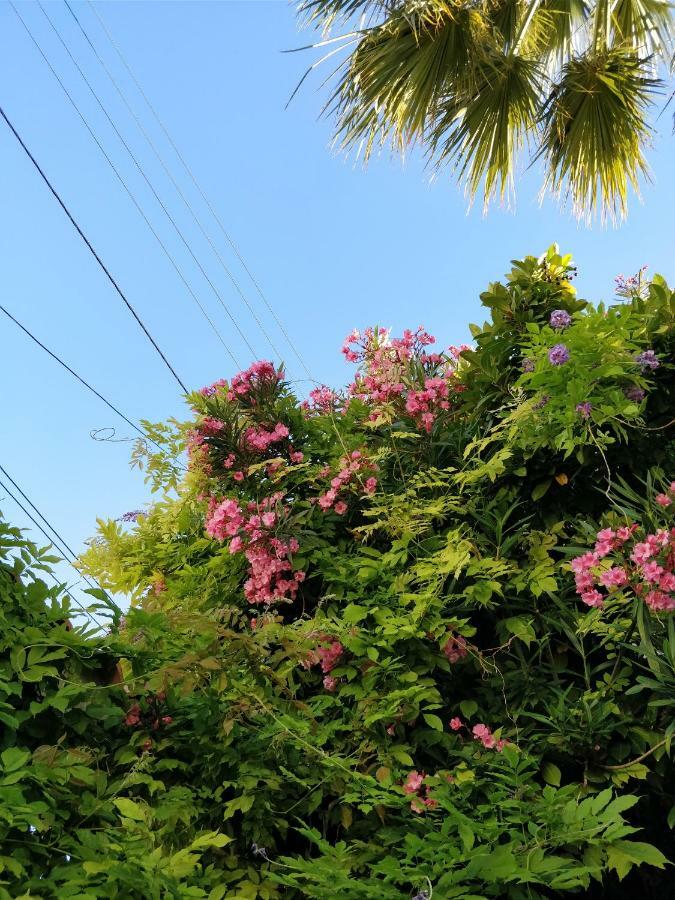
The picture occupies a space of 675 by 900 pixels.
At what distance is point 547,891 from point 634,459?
63.3 inches

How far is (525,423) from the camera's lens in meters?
3.30

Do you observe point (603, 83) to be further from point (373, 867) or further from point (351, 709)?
point (373, 867)

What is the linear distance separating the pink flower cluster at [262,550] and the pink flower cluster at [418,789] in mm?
983

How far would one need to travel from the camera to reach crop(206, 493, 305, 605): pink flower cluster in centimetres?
352

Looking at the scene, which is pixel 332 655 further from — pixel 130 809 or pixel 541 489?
pixel 130 809

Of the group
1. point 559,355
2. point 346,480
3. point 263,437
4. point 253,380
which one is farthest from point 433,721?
point 253,380

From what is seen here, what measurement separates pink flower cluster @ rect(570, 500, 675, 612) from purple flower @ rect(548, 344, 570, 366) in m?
0.62

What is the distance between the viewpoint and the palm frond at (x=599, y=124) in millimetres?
5648

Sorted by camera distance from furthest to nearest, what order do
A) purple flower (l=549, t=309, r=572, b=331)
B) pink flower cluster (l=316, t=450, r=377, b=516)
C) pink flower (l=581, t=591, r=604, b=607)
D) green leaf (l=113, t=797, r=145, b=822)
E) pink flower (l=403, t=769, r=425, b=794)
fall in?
pink flower cluster (l=316, t=450, r=377, b=516)
purple flower (l=549, t=309, r=572, b=331)
pink flower (l=581, t=591, r=604, b=607)
pink flower (l=403, t=769, r=425, b=794)
green leaf (l=113, t=797, r=145, b=822)

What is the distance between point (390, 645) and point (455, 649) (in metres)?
0.27

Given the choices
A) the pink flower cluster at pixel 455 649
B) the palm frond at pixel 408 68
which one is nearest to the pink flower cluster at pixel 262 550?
the pink flower cluster at pixel 455 649

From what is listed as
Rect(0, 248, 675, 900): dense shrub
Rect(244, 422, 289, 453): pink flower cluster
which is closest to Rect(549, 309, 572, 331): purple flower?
Rect(0, 248, 675, 900): dense shrub

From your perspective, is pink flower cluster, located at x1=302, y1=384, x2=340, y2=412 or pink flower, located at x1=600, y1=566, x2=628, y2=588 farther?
pink flower cluster, located at x1=302, y1=384, x2=340, y2=412

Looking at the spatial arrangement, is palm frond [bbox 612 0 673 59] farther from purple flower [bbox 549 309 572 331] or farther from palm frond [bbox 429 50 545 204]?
purple flower [bbox 549 309 572 331]
